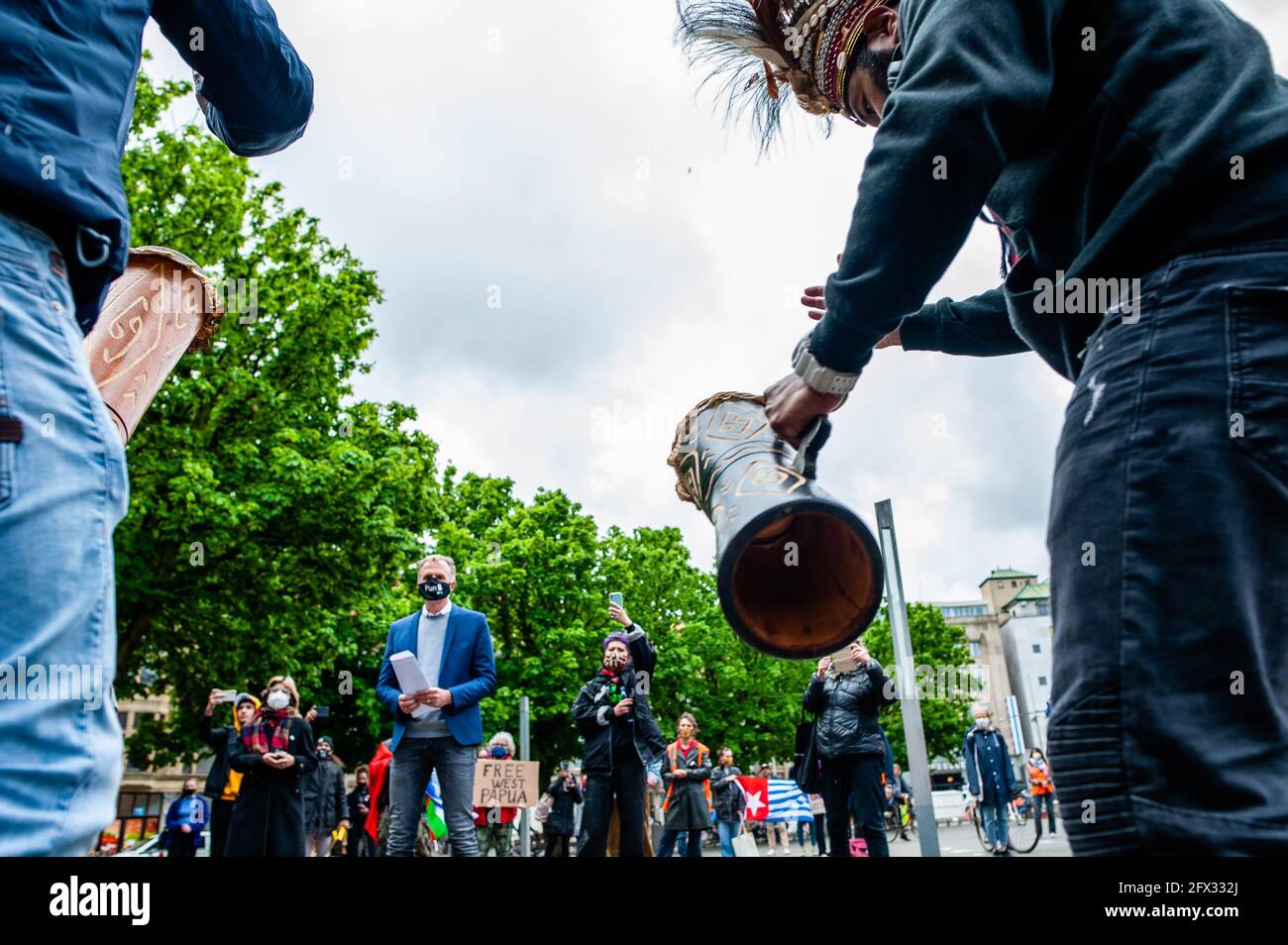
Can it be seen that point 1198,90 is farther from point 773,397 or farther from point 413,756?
point 413,756

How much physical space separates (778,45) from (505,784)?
41.4 feet

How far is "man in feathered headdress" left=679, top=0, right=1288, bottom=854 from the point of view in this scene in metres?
1.19

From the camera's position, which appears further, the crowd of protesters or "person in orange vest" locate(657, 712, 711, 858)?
"person in orange vest" locate(657, 712, 711, 858)

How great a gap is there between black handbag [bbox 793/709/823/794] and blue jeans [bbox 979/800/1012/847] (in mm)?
5328

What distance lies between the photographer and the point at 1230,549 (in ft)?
3.98

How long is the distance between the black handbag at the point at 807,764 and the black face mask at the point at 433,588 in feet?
11.7

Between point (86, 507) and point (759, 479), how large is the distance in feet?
3.29

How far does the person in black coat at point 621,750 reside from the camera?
8.20 metres

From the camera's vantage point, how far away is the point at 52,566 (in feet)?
4.12

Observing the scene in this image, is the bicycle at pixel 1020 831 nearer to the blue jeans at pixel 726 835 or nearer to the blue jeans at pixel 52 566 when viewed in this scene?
the blue jeans at pixel 726 835

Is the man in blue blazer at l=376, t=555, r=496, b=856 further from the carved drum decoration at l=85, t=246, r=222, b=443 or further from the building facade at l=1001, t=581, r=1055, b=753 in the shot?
the building facade at l=1001, t=581, r=1055, b=753
